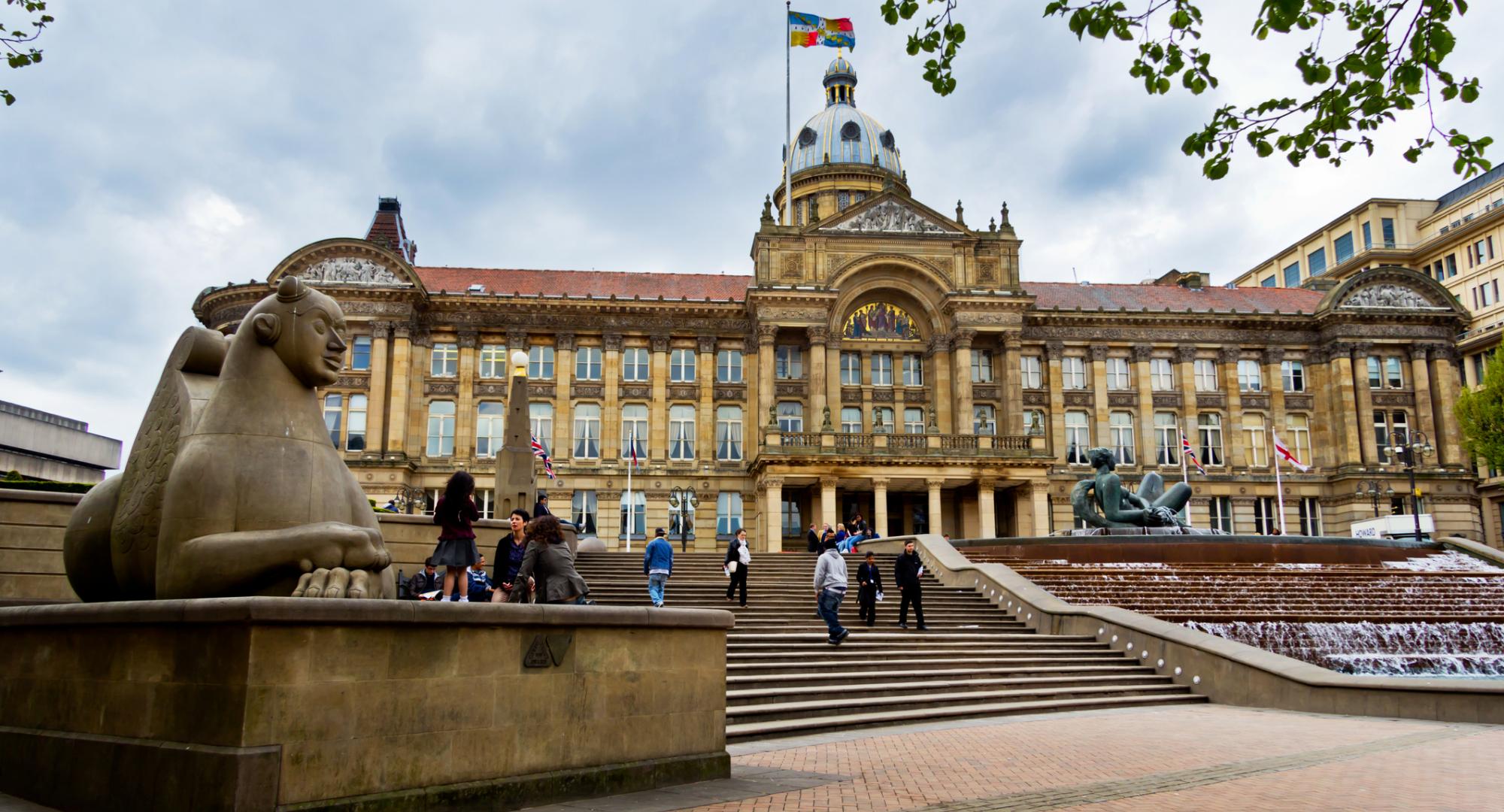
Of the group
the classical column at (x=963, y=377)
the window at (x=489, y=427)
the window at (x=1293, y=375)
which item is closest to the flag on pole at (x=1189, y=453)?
the window at (x=1293, y=375)

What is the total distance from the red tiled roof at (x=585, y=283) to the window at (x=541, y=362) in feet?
10.6

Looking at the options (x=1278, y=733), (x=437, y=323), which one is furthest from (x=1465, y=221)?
(x=1278, y=733)

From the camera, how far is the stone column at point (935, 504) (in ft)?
153

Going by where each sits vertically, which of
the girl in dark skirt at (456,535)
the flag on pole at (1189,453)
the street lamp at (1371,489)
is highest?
the flag on pole at (1189,453)

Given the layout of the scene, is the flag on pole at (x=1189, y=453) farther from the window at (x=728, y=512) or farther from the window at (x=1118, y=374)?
the window at (x=728, y=512)

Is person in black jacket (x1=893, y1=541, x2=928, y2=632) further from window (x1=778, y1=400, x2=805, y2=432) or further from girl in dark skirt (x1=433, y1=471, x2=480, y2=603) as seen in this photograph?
window (x1=778, y1=400, x2=805, y2=432)

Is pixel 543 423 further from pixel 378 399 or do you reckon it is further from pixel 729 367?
pixel 729 367

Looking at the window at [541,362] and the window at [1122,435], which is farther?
the window at [1122,435]

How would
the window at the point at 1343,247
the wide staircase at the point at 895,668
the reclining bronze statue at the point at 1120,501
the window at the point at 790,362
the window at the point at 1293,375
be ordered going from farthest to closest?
the window at the point at 1343,247 < the window at the point at 1293,375 < the window at the point at 790,362 < the reclining bronze statue at the point at 1120,501 < the wide staircase at the point at 895,668

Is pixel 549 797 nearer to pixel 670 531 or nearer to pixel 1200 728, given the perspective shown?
pixel 1200 728

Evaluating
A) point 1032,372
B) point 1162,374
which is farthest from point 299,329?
point 1162,374

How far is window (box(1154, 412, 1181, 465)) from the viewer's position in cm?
5472

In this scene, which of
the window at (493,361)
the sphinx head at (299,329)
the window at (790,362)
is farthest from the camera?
the window at (790,362)

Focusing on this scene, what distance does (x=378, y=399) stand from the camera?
49.2 m
